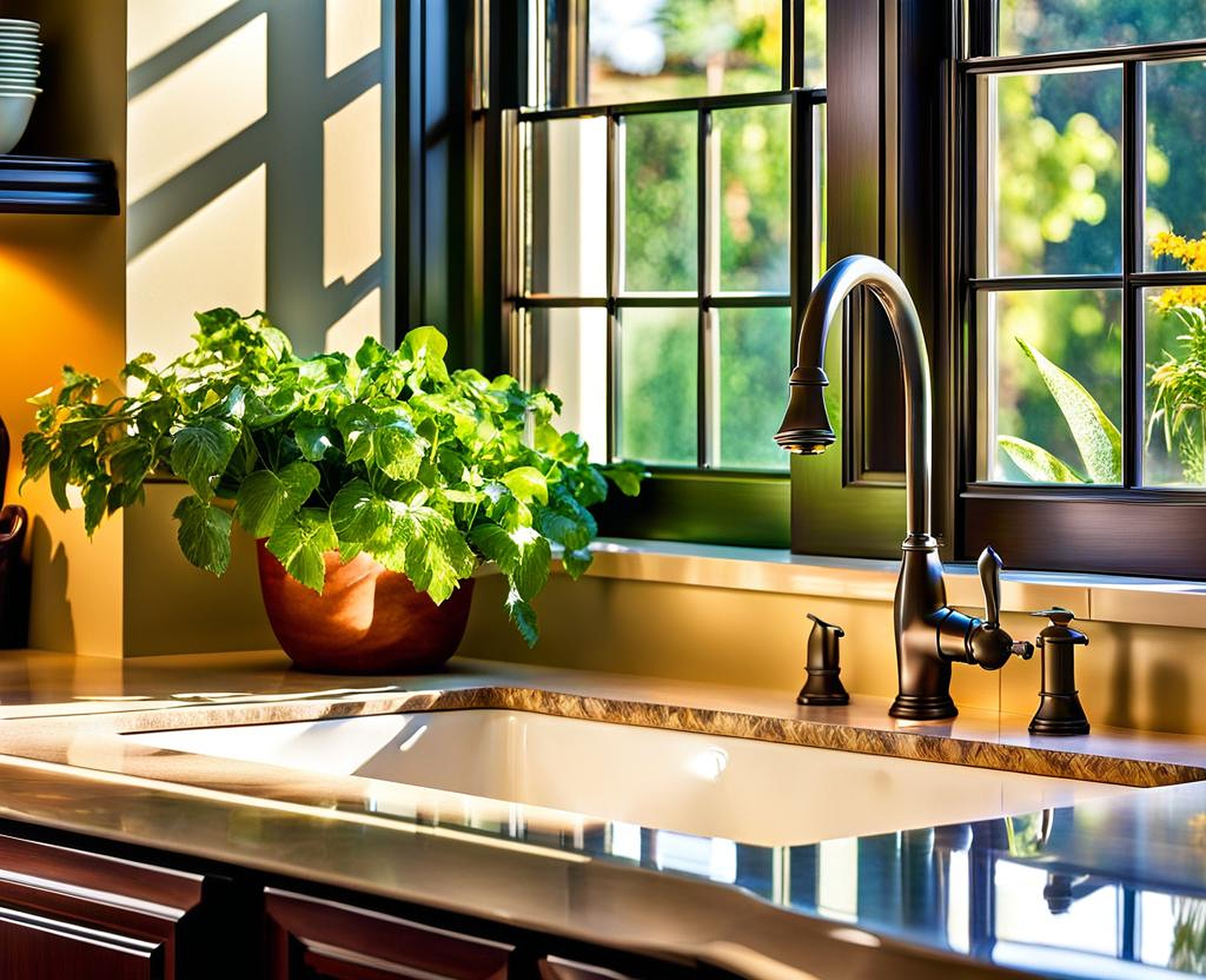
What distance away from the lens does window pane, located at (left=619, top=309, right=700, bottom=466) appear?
255 cm

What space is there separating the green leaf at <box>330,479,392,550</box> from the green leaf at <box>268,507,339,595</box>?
0.02 m

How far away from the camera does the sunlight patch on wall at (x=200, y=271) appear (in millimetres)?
2484

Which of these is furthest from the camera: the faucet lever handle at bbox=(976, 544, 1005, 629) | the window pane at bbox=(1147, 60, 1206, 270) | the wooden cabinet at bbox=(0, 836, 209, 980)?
the window pane at bbox=(1147, 60, 1206, 270)

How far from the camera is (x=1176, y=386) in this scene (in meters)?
2.10

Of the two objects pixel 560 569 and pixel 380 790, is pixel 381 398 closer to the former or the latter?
pixel 560 569

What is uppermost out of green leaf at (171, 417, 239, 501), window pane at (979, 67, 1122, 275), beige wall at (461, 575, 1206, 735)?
window pane at (979, 67, 1122, 275)

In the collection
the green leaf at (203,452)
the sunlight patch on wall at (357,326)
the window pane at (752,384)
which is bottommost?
the green leaf at (203,452)

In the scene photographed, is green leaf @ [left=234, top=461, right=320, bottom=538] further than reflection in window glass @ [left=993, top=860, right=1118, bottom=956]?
Yes

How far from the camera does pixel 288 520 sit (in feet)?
7.32

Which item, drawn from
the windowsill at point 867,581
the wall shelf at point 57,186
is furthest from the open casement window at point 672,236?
the wall shelf at point 57,186

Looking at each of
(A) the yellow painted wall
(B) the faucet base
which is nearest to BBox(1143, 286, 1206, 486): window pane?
(B) the faucet base

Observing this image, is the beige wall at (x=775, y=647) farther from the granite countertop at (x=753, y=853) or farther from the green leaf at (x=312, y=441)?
the green leaf at (x=312, y=441)

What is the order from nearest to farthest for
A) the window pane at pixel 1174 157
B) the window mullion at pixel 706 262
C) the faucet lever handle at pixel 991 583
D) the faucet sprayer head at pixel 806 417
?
the faucet sprayer head at pixel 806 417 → the faucet lever handle at pixel 991 583 → the window pane at pixel 1174 157 → the window mullion at pixel 706 262

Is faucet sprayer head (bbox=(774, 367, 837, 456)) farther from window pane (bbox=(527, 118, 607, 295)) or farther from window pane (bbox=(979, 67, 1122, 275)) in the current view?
window pane (bbox=(527, 118, 607, 295))
